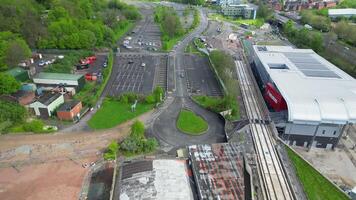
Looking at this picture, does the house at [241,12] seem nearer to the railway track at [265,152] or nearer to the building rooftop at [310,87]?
the building rooftop at [310,87]

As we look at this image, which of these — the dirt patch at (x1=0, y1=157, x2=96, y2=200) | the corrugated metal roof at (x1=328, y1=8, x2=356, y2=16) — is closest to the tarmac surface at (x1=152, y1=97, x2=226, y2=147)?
the dirt patch at (x1=0, y1=157, x2=96, y2=200)

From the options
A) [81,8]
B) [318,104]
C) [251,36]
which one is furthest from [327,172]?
[81,8]

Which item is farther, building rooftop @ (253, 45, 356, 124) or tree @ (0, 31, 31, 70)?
tree @ (0, 31, 31, 70)

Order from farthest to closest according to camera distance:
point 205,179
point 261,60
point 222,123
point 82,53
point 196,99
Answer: point 82,53 → point 261,60 → point 196,99 → point 222,123 → point 205,179

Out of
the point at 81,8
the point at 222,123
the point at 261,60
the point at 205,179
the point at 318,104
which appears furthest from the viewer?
the point at 81,8

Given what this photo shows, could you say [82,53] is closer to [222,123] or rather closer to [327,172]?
[222,123]

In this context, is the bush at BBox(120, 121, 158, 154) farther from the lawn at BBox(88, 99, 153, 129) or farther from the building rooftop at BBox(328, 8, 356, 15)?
the building rooftop at BBox(328, 8, 356, 15)
